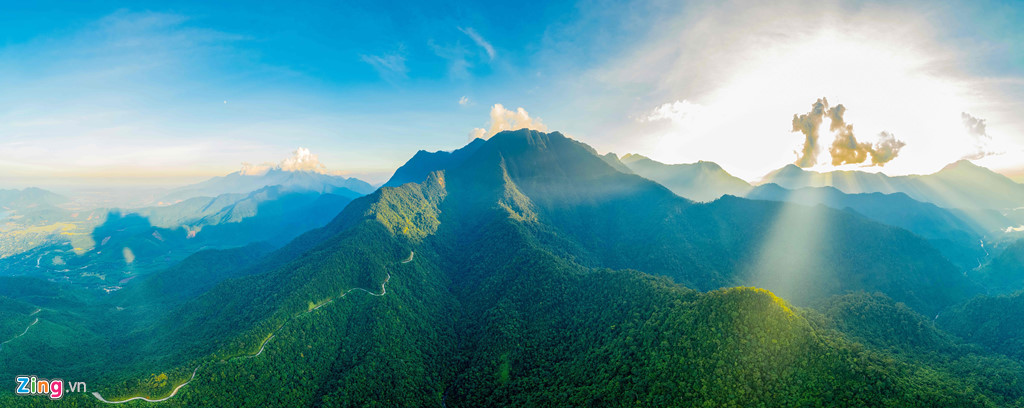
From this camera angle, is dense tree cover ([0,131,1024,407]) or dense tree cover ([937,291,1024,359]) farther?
dense tree cover ([937,291,1024,359])

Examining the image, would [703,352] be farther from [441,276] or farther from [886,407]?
[441,276]

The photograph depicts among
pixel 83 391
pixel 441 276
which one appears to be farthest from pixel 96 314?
pixel 441 276

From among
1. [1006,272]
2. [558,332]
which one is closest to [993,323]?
[1006,272]

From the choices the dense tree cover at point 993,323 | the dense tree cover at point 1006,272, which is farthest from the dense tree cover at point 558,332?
the dense tree cover at point 1006,272

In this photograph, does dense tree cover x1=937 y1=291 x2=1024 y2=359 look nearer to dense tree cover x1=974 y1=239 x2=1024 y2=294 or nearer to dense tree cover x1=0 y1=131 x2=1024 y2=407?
dense tree cover x1=0 y1=131 x2=1024 y2=407

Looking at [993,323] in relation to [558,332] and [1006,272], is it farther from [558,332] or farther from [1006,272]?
[558,332]

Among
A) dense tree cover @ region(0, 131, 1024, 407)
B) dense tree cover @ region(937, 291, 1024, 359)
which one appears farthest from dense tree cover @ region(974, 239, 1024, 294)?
dense tree cover @ region(937, 291, 1024, 359)

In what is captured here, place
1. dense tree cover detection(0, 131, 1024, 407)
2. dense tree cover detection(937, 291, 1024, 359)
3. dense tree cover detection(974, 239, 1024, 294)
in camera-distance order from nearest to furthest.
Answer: dense tree cover detection(0, 131, 1024, 407) < dense tree cover detection(937, 291, 1024, 359) < dense tree cover detection(974, 239, 1024, 294)

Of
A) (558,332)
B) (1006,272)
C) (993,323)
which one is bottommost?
(558,332)

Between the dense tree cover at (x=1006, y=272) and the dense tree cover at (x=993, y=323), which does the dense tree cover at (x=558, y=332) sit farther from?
the dense tree cover at (x=1006, y=272)
